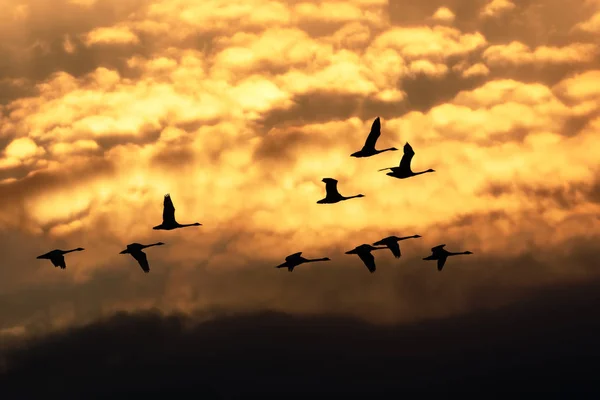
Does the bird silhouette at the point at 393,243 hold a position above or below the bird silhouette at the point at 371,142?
below

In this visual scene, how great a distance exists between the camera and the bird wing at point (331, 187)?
418ft

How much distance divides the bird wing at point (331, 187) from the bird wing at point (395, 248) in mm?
10169

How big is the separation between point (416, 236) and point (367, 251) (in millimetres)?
5160

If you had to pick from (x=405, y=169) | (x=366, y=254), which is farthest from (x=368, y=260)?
(x=405, y=169)

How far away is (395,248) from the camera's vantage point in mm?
135750

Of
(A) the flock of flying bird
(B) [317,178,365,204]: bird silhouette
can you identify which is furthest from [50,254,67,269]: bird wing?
(B) [317,178,365,204]: bird silhouette

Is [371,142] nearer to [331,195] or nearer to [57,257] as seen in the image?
[331,195]

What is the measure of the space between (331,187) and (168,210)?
15248mm

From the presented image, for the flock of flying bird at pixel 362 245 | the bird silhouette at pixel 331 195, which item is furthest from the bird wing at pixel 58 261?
the bird silhouette at pixel 331 195

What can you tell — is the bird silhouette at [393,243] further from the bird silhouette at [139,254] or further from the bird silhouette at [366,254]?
the bird silhouette at [139,254]

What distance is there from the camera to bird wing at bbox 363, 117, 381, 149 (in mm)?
126562

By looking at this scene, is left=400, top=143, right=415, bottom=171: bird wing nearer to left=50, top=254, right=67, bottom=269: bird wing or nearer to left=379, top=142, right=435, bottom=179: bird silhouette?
left=379, top=142, right=435, bottom=179: bird silhouette

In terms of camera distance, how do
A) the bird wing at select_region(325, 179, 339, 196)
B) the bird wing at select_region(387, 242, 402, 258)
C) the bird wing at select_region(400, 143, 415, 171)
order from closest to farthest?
the bird wing at select_region(400, 143, 415, 171) < the bird wing at select_region(325, 179, 339, 196) < the bird wing at select_region(387, 242, 402, 258)

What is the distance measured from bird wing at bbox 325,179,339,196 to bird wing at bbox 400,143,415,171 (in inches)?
252
